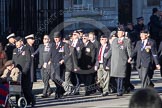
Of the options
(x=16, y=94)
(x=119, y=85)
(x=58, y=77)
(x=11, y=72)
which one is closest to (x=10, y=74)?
(x=11, y=72)

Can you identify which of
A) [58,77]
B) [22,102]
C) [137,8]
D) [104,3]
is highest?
[104,3]

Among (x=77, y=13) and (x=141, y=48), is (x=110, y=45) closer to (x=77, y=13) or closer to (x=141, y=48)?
(x=141, y=48)

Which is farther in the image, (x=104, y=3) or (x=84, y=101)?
(x=104, y=3)

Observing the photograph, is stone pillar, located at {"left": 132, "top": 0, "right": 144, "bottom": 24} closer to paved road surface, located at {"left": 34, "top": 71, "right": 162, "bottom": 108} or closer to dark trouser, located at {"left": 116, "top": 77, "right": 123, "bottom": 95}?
paved road surface, located at {"left": 34, "top": 71, "right": 162, "bottom": 108}

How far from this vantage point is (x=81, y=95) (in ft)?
58.4

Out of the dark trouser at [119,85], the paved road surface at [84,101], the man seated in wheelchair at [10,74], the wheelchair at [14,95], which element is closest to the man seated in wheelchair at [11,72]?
the man seated in wheelchair at [10,74]

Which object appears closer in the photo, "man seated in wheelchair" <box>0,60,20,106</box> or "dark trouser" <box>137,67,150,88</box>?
"man seated in wheelchair" <box>0,60,20,106</box>

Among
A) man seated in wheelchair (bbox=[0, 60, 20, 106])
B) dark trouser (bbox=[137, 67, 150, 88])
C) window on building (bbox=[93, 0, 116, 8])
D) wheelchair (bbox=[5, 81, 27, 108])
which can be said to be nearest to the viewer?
man seated in wheelchair (bbox=[0, 60, 20, 106])

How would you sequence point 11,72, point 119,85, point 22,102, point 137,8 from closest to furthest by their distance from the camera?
1. point 11,72
2. point 22,102
3. point 119,85
4. point 137,8

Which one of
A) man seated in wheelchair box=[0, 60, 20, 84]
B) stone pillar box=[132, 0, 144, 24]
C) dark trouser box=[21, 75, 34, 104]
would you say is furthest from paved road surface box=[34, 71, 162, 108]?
stone pillar box=[132, 0, 144, 24]

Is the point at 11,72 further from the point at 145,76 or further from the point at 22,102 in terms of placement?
the point at 145,76

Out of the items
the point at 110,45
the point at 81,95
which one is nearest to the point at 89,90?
the point at 81,95

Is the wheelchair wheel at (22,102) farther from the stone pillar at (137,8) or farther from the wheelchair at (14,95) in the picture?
the stone pillar at (137,8)

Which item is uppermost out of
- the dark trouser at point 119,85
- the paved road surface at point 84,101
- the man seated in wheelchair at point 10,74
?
the man seated in wheelchair at point 10,74
